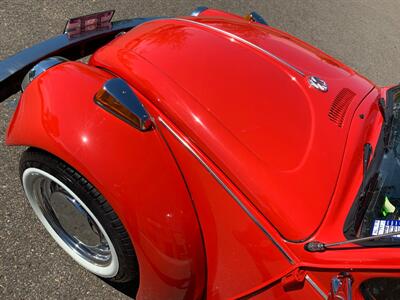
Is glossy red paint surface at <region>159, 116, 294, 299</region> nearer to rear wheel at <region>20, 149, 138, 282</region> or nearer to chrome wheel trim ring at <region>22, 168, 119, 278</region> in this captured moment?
rear wheel at <region>20, 149, 138, 282</region>

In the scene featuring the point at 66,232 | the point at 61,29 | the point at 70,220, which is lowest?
the point at 66,232

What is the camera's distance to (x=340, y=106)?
2262 millimetres

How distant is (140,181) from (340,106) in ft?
3.52

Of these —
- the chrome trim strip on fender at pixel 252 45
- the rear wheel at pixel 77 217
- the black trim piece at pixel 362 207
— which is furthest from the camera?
the chrome trim strip on fender at pixel 252 45

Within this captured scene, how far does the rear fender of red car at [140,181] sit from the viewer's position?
6.33 feet

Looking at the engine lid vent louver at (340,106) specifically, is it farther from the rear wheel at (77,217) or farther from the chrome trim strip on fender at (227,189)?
the rear wheel at (77,217)

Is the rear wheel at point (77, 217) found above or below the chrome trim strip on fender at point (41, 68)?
below

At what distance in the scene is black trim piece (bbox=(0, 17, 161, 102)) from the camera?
111 inches

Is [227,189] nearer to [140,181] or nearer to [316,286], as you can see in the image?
[140,181]

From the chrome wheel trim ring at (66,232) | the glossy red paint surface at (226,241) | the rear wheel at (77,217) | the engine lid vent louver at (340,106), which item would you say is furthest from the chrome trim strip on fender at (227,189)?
the engine lid vent louver at (340,106)

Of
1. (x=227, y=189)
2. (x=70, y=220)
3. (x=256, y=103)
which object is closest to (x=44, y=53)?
(x=70, y=220)

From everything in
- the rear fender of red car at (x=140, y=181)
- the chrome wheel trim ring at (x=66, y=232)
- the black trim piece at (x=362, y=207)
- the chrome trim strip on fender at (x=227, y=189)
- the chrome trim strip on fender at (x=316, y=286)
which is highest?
the black trim piece at (x=362, y=207)

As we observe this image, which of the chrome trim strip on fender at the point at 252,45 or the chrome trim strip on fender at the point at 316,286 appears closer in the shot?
the chrome trim strip on fender at the point at 316,286

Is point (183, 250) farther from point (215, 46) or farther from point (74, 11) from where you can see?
point (74, 11)
